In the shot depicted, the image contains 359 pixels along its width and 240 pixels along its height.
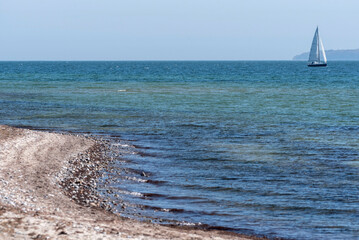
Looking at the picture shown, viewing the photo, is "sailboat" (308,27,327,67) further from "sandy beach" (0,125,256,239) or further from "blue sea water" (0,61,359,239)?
"sandy beach" (0,125,256,239)

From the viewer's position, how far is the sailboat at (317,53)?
16600cm

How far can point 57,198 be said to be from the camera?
1647 cm

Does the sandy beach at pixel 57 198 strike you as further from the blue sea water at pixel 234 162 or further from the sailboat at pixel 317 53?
the sailboat at pixel 317 53

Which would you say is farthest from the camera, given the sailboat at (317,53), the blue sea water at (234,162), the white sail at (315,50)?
the sailboat at (317,53)

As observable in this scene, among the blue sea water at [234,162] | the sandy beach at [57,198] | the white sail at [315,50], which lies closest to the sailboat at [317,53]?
the white sail at [315,50]

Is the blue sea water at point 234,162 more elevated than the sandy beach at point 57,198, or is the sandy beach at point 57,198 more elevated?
the sandy beach at point 57,198

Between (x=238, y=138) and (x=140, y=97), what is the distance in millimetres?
31107

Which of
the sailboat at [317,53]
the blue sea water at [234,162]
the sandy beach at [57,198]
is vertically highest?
the sailboat at [317,53]

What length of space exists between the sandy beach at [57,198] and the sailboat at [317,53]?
487 feet

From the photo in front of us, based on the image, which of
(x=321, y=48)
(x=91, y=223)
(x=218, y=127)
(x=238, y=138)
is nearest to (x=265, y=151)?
(x=238, y=138)

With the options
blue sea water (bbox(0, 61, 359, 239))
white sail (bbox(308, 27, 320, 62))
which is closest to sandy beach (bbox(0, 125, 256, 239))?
blue sea water (bbox(0, 61, 359, 239))

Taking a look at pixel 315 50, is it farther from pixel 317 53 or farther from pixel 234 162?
pixel 234 162

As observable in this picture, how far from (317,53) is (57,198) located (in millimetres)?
162917

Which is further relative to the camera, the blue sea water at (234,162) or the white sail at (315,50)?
the white sail at (315,50)
